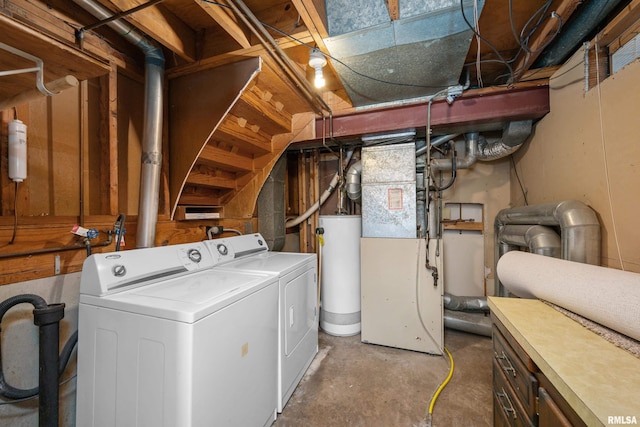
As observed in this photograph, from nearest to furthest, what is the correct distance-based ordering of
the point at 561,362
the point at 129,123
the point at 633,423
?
the point at 633,423 < the point at 561,362 < the point at 129,123

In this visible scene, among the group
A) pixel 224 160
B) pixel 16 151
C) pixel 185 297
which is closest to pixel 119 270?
pixel 185 297

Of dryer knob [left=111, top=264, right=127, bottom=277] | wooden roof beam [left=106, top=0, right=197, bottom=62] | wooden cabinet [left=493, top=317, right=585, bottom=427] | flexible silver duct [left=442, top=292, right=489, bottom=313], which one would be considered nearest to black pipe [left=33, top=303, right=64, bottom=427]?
dryer knob [left=111, top=264, right=127, bottom=277]

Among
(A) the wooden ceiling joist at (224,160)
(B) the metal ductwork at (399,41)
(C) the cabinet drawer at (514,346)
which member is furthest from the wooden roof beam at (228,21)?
(C) the cabinet drawer at (514,346)

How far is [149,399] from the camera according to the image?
1007 mm

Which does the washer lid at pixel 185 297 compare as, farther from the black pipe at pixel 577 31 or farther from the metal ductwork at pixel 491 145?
the black pipe at pixel 577 31

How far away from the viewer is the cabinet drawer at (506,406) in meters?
0.94

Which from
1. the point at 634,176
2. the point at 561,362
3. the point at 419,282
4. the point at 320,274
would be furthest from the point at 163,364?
the point at 634,176

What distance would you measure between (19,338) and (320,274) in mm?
2111

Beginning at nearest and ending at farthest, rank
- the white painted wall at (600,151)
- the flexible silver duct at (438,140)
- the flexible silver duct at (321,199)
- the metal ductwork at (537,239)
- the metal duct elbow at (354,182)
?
the white painted wall at (600,151), the metal ductwork at (537,239), the flexible silver duct at (438,140), the metal duct elbow at (354,182), the flexible silver duct at (321,199)

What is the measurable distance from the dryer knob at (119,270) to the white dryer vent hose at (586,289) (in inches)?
80.1

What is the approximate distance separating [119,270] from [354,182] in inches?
86.7

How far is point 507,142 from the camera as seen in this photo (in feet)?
7.57

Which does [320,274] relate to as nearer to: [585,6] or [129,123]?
[129,123]

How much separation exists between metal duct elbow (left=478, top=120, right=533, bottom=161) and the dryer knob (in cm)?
299
